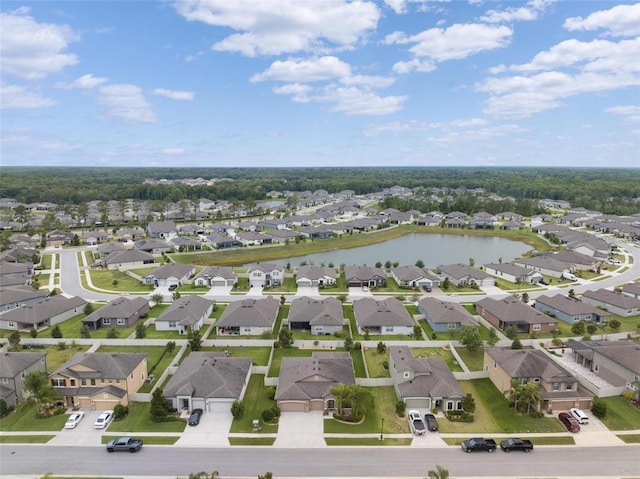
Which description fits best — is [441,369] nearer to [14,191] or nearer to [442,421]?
[442,421]

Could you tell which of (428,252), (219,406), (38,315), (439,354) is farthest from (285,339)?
(428,252)

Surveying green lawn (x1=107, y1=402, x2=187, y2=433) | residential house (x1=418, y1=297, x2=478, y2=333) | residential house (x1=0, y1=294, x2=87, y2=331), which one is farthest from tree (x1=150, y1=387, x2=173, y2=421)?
residential house (x1=418, y1=297, x2=478, y2=333)

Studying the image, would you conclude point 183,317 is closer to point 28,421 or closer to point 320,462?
point 28,421

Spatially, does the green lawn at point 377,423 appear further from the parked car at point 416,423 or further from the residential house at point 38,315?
the residential house at point 38,315

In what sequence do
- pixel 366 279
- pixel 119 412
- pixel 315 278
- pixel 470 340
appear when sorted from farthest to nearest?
pixel 315 278 → pixel 366 279 → pixel 470 340 → pixel 119 412

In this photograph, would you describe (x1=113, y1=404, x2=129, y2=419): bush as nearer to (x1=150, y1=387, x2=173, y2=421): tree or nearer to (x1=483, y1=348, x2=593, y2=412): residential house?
(x1=150, y1=387, x2=173, y2=421): tree

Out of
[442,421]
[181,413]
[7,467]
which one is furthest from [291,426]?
[7,467]
